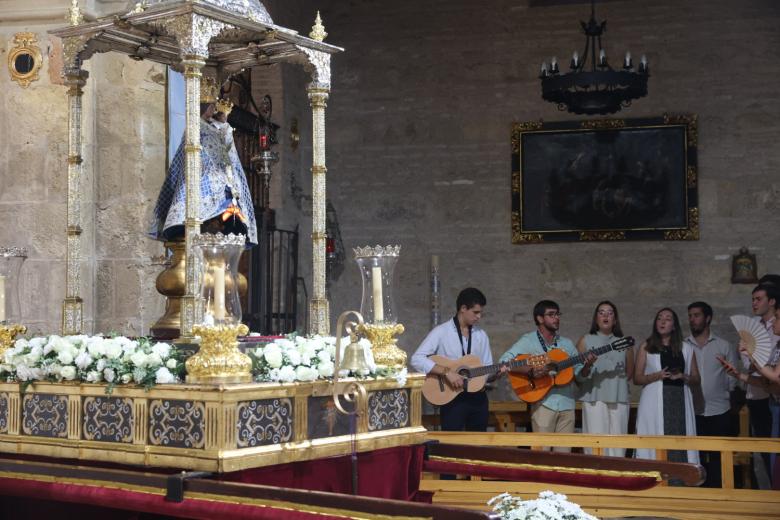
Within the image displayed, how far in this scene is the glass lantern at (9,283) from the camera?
204 inches

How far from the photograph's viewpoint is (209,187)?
5.30m

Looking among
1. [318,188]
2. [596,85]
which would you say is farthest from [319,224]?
[596,85]

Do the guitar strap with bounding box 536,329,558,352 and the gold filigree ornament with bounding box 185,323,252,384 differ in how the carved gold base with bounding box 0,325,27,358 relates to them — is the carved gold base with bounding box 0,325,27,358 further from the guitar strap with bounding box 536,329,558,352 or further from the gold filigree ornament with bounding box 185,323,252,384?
the guitar strap with bounding box 536,329,558,352

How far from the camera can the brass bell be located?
424cm

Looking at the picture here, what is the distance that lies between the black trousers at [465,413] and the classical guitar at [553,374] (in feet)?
0.98

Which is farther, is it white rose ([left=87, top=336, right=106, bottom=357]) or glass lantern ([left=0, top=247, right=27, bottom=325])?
glass lantern ([left=0, top=247, right=27, bottom=325])

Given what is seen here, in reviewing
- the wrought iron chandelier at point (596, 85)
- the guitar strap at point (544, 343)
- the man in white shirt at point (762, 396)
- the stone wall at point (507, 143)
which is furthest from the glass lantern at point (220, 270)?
the stone wall at point (507, 143)

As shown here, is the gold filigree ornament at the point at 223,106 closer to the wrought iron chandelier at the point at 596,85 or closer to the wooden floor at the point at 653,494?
the wooden floor at the point at 653,494

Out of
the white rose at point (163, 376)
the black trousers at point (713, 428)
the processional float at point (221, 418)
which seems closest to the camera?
the processional float at point (221, 418)

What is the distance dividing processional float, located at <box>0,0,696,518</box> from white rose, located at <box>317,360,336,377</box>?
0.04 m

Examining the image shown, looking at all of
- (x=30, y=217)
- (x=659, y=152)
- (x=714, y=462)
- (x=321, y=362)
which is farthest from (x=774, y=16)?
(x=321, y=362)

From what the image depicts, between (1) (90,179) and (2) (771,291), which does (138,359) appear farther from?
(2) (771,291)

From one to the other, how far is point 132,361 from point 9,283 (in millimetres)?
1217

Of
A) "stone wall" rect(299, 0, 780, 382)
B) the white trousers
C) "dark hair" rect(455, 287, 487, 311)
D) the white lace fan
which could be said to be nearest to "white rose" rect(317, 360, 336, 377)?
"dark hair" rect(455, 287, 487, 311)
